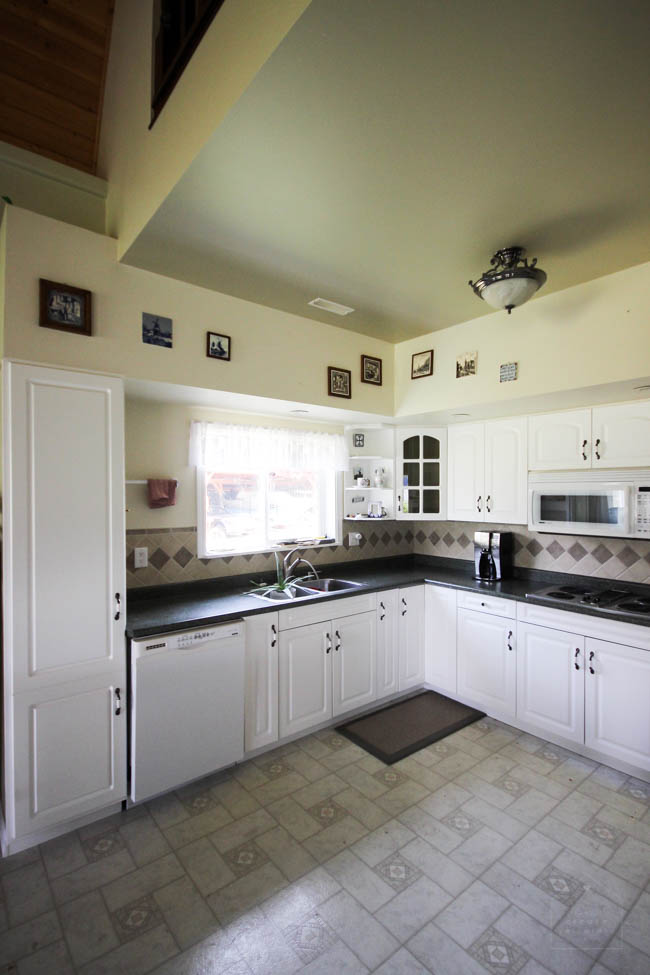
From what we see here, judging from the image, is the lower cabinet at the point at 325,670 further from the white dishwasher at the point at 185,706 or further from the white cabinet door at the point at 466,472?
the white cabinet door at the point at 466,472

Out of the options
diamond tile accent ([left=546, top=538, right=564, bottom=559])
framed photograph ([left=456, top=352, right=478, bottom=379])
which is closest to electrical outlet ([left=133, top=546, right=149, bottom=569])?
framed photograph ([left=456, top=352, right=478, bottom=379])

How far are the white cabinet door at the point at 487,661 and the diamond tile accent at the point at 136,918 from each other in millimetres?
2240

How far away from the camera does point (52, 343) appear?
2.06 meters

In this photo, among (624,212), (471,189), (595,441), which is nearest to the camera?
(471,189)

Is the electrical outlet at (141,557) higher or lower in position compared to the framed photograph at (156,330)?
lower

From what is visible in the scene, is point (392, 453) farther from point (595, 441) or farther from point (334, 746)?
point (334, 746)

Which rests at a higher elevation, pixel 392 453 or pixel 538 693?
pixel 392 453

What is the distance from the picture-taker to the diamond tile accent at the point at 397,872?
1.89 meters

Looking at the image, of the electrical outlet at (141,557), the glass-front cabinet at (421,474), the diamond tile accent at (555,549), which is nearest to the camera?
the electrical outlet at (141,557)

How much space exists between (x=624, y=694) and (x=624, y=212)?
7.58 feet

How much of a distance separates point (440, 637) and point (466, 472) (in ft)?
4.09

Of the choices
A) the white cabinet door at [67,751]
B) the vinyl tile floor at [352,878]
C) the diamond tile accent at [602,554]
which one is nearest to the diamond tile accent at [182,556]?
the white cabinet door at [67,751]

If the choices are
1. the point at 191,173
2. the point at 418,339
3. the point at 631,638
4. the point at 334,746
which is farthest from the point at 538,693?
the point at 191,173

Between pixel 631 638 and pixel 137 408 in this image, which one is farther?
pixel 137 408
